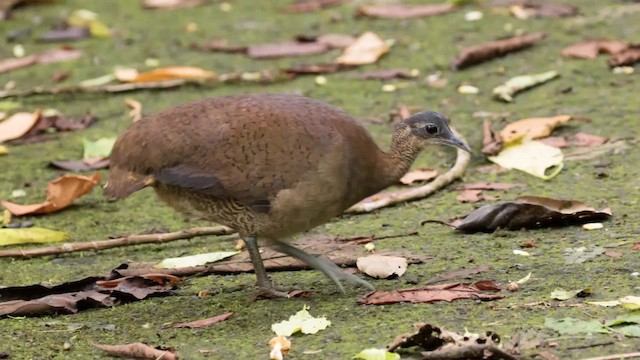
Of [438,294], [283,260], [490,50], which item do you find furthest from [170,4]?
[438,294]

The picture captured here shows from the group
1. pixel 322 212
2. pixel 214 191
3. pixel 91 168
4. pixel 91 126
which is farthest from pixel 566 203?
pixel 91 126

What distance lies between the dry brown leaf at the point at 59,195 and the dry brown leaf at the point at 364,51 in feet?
8.45

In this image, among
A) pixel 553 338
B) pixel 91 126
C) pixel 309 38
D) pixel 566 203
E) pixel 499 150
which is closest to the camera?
pixel 553 338

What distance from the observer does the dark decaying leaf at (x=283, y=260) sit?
5007 millimetres

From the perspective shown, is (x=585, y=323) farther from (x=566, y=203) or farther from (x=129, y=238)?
(x=129, y=238)

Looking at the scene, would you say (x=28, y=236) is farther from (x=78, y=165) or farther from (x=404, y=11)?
(x=404, y=11)

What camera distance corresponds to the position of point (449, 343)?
12.2ft

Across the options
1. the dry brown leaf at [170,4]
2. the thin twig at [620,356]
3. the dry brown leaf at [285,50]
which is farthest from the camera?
the dry brown leaf at [170,4]

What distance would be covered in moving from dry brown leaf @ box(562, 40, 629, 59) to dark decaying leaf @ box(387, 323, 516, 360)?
168 inches

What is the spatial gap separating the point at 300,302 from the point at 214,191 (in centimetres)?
53

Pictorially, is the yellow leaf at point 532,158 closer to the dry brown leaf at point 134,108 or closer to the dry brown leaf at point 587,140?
the dry brown leaf at point 587,140

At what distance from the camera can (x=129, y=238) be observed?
213 inches

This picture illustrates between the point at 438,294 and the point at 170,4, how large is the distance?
6.36 meters

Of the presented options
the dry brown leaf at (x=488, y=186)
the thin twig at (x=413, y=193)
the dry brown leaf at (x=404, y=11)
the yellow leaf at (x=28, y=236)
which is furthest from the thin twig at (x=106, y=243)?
the dry brown leaf at (x=404, y=11)
